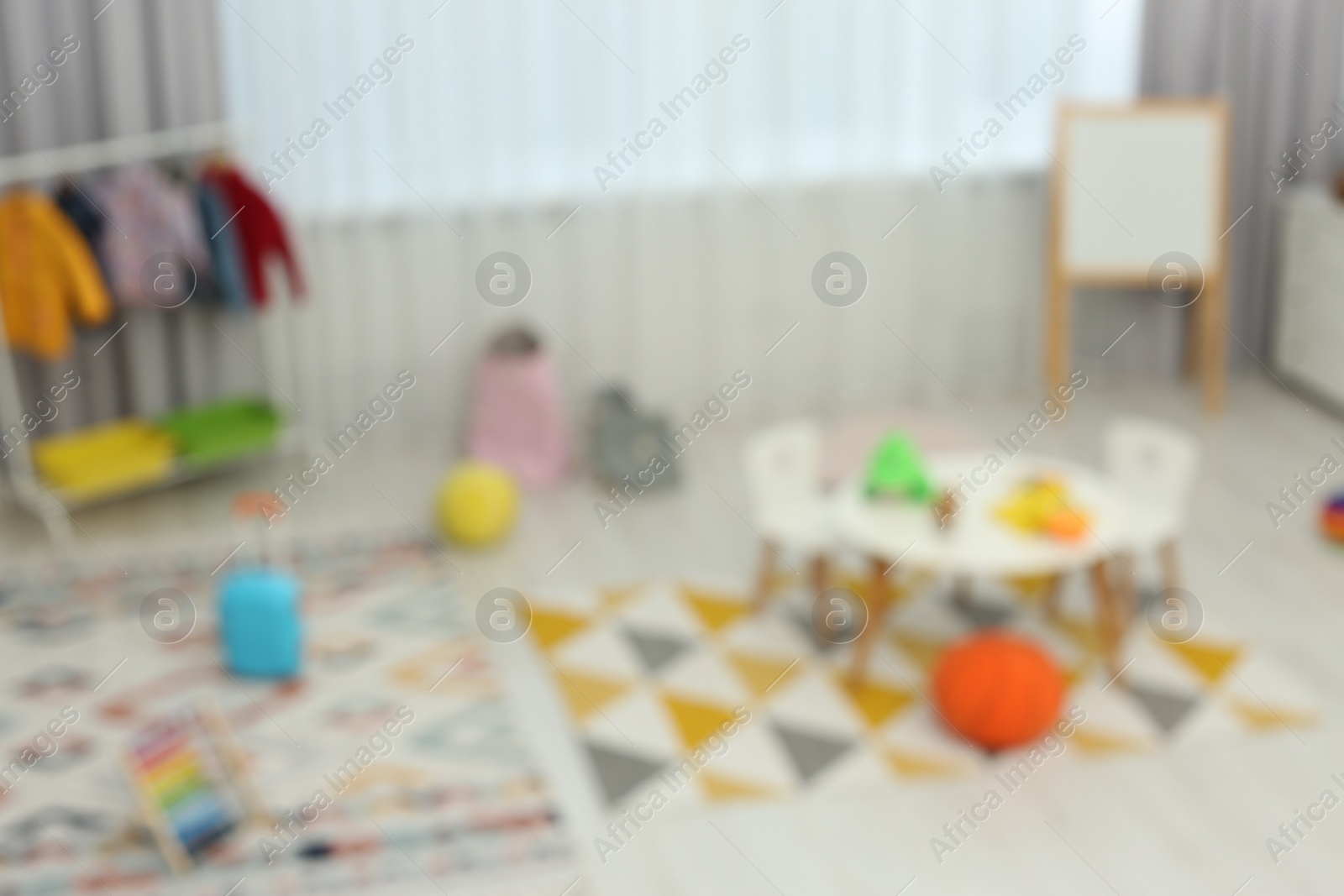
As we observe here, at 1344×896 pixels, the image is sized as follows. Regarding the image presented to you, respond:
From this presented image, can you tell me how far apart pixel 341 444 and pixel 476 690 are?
1.89 meters

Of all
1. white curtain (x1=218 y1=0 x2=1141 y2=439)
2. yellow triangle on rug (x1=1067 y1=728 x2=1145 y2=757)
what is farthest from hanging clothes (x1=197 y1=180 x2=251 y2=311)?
yellow triangle on rug (x1=1067 y1=728 x2=1145 y2=757)

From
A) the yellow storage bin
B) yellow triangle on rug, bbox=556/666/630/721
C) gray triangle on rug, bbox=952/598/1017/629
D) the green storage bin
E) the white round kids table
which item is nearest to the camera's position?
the white round kids table

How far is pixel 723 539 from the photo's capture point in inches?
193

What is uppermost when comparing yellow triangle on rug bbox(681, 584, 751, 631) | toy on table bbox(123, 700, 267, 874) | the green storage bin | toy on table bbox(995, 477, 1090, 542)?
toy on table bbox(995, 477, 1090, 542)

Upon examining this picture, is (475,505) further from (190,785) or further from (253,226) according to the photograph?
(190,785)

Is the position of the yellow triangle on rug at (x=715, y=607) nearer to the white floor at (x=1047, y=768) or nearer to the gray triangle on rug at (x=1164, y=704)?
the white floor at (x=1047, y=768)

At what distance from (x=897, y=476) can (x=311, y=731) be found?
1582 millimetres

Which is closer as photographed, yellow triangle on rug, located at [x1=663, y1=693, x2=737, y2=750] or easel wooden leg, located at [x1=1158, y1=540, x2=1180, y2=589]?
yellow triangle on rug, located at [x1=663, y1=693, x2=737, y2=750]

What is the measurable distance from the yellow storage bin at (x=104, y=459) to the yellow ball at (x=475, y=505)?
35.7 inches

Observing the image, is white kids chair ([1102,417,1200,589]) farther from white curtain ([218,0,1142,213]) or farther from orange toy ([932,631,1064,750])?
white curtain ([218,0,1142,213])

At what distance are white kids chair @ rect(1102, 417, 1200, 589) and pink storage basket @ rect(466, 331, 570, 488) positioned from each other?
6.14 ft

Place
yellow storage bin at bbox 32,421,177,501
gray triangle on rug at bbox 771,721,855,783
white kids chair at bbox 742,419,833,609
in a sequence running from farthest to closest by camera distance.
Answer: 1. yellow storage bin at bbox 32,421,177,501
2. white kids chair at bbox 742,419,833,609
3. gray triangle on rug at bbox 771,721,855,783

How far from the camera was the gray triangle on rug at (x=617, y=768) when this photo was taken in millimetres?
3611

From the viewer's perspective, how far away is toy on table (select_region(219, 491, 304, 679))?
404cm
